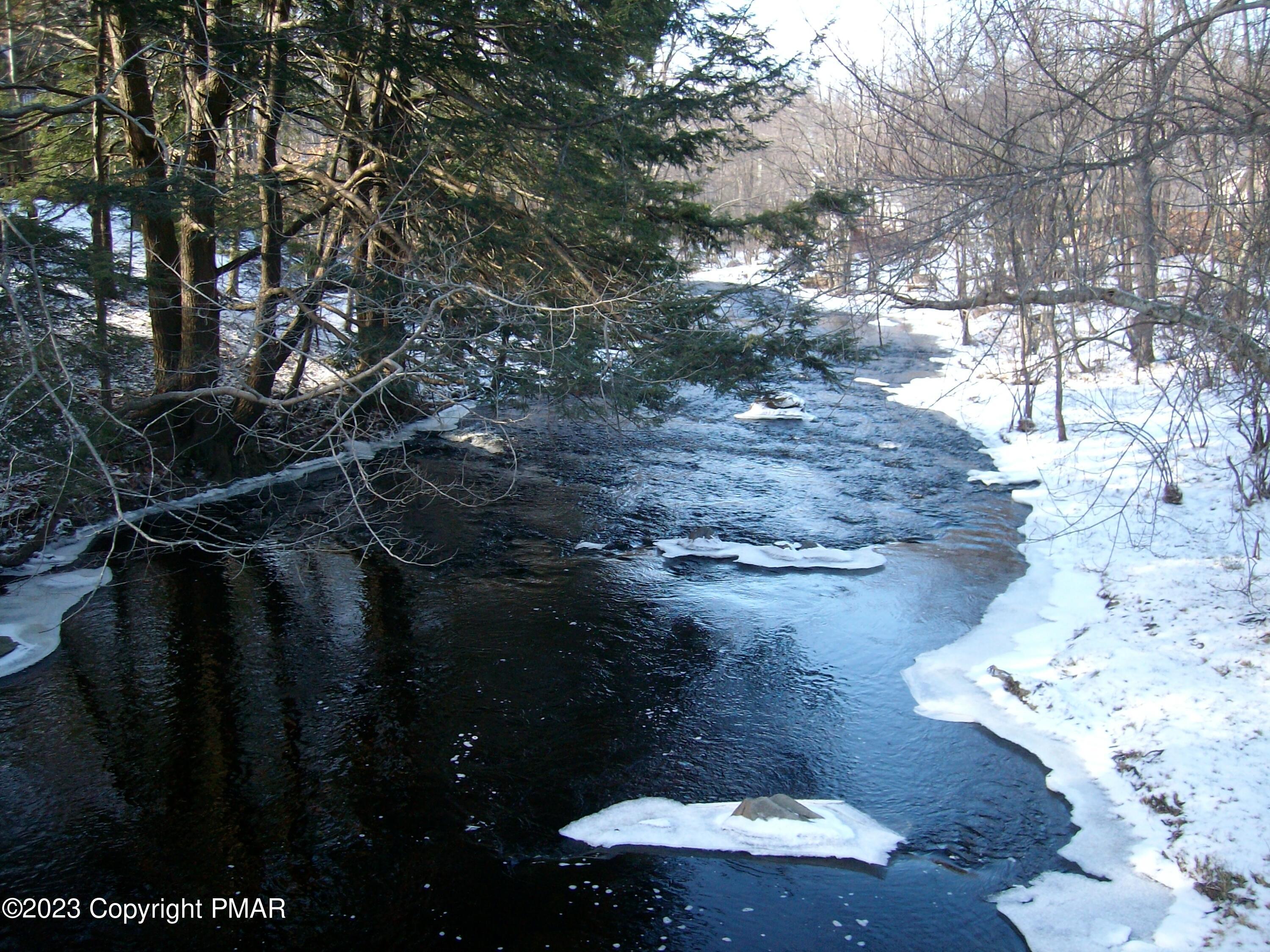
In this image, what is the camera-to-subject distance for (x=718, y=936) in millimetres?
5273

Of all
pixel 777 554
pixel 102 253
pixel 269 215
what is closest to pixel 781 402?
pixel 777 554

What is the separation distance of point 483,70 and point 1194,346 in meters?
8.80

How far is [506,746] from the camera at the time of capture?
721 centimetres

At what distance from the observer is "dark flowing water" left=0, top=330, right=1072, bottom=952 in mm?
5445

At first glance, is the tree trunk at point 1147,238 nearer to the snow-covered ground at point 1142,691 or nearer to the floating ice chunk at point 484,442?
the snow-covered ground at point 1142,691

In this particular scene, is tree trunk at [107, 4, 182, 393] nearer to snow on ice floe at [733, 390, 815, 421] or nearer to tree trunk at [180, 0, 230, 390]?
tree trunk at [180, 0, 230, 390]

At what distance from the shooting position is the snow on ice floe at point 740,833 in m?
6.00

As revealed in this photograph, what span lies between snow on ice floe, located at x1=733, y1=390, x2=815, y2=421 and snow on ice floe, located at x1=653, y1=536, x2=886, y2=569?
7886mm

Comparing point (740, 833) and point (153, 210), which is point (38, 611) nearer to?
point (153, 210)

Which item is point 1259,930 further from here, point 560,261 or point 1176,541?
point 560,261

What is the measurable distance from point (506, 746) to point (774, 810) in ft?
7.53

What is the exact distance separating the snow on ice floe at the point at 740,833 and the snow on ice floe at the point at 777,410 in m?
13.7

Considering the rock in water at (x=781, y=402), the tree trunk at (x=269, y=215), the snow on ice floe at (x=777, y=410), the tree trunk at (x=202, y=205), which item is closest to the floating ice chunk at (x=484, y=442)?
the tree trunk at (x=269, y=215)

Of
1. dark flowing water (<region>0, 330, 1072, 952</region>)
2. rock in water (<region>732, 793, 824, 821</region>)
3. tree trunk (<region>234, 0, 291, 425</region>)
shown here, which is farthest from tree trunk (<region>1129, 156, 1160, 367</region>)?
tree trunk (<region>234, 0, 291, 425</region>)
